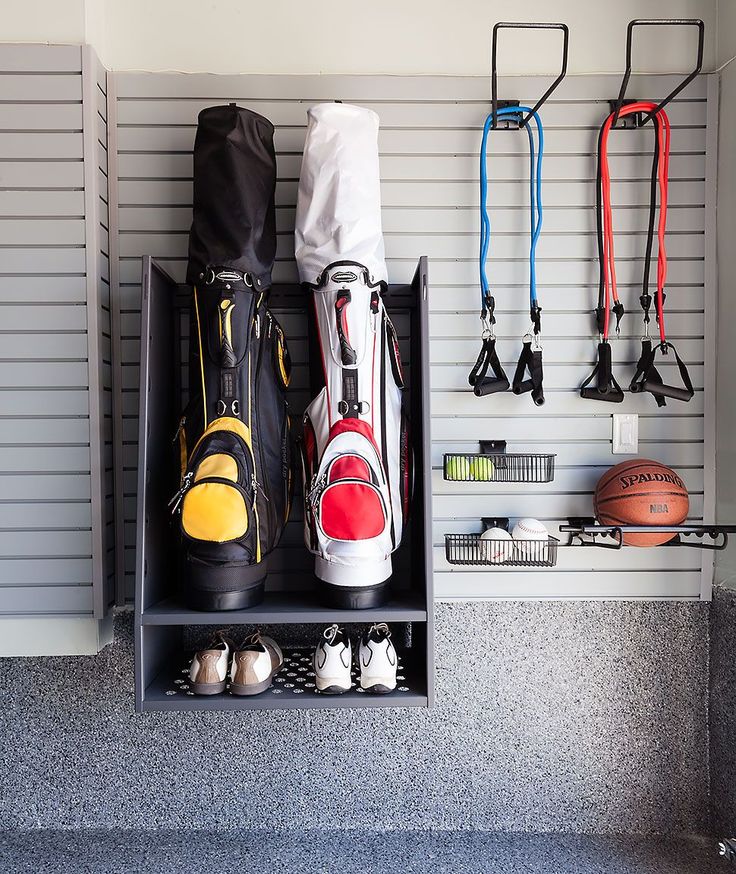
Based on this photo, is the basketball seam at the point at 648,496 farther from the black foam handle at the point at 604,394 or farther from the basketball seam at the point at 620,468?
the black foam handle at the point at 604,394

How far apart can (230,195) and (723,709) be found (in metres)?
1.81

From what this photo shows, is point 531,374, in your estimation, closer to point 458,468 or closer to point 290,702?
point 458,468

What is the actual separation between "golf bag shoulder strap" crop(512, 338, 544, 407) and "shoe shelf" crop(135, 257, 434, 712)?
0.90 ft

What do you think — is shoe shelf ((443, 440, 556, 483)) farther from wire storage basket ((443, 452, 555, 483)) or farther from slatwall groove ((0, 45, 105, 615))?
slatwall groove ((0, 45, 105, 615))

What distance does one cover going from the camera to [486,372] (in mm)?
1717

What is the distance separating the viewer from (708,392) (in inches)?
69.3

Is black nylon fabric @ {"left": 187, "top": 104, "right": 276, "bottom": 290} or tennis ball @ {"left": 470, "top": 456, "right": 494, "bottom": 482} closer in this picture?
black nylon fabric @ {"left": 187, "top": 104, "right": 276, "bottom": 290}

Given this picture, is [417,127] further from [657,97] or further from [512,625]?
[512,625]

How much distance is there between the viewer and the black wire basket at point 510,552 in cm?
159

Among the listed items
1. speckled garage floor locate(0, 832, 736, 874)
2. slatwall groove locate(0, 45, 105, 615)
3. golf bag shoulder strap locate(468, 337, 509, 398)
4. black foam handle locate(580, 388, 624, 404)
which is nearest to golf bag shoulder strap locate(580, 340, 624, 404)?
black foam handle locate(580, 388, 624, 404)

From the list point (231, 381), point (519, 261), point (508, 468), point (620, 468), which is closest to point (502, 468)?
point (508, 468)

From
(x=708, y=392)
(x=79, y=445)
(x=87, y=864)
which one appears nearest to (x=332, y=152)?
(x=79, y=445)

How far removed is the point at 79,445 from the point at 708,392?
1.68 m

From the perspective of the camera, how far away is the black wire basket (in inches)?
62.6
